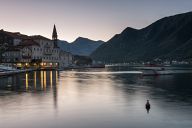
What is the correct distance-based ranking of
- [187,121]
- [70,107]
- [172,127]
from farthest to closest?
[70,107], [187,121], [172,127]

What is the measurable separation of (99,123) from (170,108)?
14.1m

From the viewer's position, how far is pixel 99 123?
3734 centimetres

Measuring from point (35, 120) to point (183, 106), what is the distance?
22.3 metres

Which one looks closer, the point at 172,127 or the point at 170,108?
the point at 172,127

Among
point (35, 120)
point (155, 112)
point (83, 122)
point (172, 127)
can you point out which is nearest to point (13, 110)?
point (35, 120)

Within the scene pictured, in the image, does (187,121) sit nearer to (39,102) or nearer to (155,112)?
(155,112)

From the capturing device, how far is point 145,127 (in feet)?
114

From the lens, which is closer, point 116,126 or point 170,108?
point 116,126

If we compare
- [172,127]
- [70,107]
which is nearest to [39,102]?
[70,107]

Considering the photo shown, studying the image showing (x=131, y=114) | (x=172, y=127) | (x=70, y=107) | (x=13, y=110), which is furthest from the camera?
(x=70, y=107)

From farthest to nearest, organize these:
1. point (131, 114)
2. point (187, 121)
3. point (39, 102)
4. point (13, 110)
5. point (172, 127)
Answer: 1. point (39, 102)
2. point (13, 110)
3. point (131, 114)
4. point (187, 121)
5. point (172, 127)

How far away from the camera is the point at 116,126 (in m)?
35.6

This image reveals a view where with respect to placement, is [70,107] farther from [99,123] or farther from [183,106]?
[183,106]

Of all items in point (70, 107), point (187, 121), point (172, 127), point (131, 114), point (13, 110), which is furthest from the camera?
point (70, 107)
